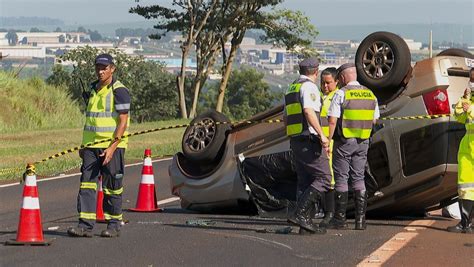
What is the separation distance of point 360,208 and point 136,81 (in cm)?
7273

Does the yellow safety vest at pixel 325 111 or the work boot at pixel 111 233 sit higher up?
the yellow safety vest at pixel 325 111

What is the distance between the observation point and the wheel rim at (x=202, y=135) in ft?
42.8

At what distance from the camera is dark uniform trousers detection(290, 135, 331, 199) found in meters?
11.1

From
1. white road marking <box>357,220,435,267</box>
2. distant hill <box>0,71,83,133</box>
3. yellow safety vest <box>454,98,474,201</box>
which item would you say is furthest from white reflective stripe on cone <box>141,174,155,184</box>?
distant hill <box>0,71,83,133</box>

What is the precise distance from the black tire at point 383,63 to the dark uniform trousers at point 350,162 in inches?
26.9

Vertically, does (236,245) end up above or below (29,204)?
below

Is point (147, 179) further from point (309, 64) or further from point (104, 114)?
point (309, 64)

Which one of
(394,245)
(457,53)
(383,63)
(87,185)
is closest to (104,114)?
(87,185)

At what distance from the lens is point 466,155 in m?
11.3

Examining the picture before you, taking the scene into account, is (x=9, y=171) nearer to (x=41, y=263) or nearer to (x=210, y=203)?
(x=210, y=203)

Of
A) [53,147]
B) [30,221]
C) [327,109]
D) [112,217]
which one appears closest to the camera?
[30,221]

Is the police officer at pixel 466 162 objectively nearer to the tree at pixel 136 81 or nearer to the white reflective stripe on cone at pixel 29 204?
the white reflective stripe on cone at pixel 29 204

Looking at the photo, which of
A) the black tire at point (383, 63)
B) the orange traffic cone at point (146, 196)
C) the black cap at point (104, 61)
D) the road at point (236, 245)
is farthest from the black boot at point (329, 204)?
the orange traffic cone at point (146, 196)

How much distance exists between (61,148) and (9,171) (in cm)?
878
